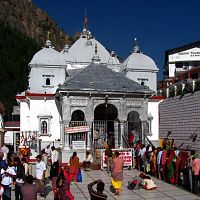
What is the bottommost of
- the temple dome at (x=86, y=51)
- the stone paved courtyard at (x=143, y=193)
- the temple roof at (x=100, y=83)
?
the stone paved courtyard at (x=143, y=193)

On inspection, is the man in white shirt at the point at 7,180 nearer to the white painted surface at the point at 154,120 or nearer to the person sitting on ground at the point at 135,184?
the person sitting on ground at the point at 135,184

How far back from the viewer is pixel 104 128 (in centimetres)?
2681

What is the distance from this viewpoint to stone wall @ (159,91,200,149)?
27656 millimetres

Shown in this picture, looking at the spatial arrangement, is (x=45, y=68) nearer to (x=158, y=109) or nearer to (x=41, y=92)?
(x=41, y=92)

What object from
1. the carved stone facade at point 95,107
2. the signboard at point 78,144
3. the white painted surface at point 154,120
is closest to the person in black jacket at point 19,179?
the signboard at point 78,144

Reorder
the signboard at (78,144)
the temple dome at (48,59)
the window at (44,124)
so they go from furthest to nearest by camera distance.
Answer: the temple dome at (48,59) → the window at (44,124) → the signboard at (78,144)

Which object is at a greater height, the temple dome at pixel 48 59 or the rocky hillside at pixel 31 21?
the rocky hillside at pixel 31 21

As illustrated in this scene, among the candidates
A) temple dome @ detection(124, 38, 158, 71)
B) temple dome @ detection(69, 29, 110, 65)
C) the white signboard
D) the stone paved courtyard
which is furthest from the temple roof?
the white signboard

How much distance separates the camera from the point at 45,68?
109 feet

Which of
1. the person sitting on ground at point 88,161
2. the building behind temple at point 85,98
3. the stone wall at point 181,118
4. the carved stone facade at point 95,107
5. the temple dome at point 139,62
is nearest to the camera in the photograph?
the person sitting on ground at point 88,161

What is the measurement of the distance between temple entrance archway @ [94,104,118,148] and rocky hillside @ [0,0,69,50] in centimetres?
9437

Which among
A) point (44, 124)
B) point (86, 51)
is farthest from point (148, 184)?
point (86, 51)

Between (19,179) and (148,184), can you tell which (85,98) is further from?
(19,179)

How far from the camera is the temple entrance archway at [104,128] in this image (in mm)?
25333
